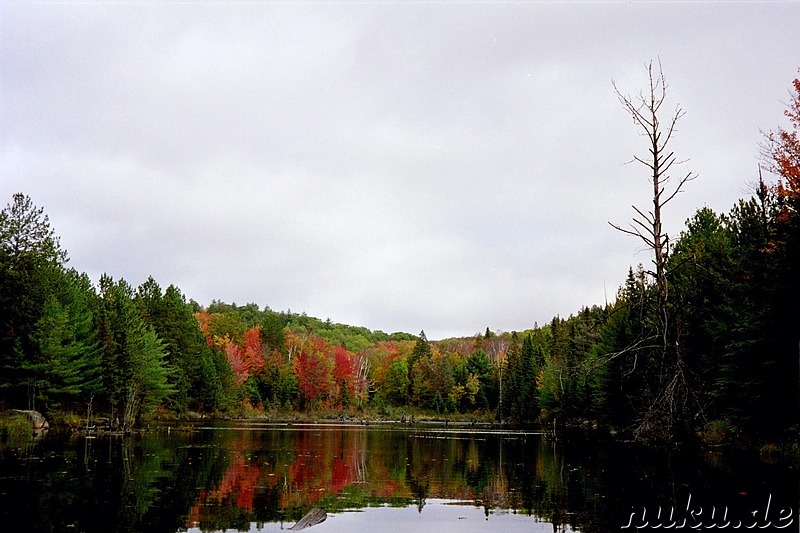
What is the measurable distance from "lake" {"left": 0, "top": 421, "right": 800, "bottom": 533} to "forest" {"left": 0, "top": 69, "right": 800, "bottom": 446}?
88.7 inches

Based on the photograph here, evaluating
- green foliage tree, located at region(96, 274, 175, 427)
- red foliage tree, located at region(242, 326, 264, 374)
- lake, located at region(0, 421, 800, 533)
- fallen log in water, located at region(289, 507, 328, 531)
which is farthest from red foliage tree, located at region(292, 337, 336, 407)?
fallen log in water, located at region(289, 507, 328, 531)

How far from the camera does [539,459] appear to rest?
30094 mm

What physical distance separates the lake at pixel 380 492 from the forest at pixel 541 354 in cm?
225

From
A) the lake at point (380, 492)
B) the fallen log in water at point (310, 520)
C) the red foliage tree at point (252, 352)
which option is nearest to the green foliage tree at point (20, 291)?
the lake at point (380, 492)

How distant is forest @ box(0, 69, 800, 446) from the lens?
17891 millimetres

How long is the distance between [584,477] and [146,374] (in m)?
42.0

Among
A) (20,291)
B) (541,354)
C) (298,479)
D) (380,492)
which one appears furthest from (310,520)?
(541,354)

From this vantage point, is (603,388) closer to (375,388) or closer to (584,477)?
(584,477)

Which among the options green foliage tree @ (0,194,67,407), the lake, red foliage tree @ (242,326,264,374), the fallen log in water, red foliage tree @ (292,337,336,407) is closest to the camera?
the fallen log in water

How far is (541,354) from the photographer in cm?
10712

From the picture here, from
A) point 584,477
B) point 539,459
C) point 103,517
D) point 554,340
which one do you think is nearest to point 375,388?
point 554,340

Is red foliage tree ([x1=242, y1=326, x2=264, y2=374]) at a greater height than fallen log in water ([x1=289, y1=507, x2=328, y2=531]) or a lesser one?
greater

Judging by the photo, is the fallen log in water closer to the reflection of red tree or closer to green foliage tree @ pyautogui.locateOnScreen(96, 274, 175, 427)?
the reflection of red tree

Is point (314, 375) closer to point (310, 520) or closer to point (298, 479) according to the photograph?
point (298, 479)
